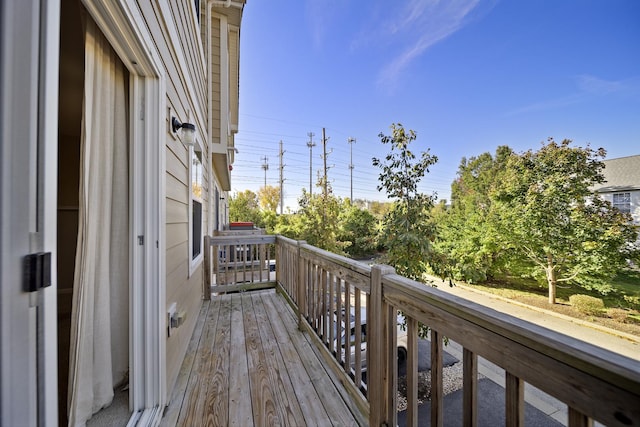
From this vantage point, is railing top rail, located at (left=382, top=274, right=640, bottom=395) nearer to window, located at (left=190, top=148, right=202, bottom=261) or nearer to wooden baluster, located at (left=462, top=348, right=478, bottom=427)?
wooden baluster, located at (left=462, top=348, right=478, bottom=427)

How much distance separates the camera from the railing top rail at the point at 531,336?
1.72 ft

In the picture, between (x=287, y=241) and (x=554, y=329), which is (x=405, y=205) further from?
(x=554, y=329)

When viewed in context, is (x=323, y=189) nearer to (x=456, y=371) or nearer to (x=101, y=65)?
(x=456, y=371)

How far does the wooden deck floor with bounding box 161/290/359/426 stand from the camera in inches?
63.3

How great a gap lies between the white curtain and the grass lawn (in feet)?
33.4

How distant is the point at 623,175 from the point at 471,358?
62.2 feet

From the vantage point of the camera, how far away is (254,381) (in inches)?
76.2

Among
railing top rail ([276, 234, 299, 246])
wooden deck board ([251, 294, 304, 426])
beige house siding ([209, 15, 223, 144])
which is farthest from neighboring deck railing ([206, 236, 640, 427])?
beige house siding ([209, 15, 223, 144])

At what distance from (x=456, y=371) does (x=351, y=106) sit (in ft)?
45.0

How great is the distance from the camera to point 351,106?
1466 cm

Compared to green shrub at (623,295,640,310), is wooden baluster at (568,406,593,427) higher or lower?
higher

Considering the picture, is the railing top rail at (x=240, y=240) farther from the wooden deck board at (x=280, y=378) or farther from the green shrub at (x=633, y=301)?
the green shrub at (x=633, y=301)

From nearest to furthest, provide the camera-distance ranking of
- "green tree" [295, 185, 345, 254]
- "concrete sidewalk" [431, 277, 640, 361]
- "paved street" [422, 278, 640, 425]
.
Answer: "paved street" [422, 278, 640, 425] → "concrete sidewalk" [431, 277, 640, 361] → "green tree" [295, 185, 345, 254]

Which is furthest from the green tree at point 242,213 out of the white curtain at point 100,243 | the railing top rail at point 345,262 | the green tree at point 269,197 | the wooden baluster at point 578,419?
the wooden baluster at point 578,419
